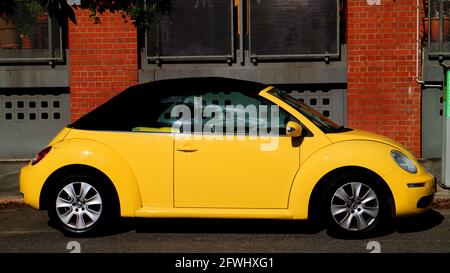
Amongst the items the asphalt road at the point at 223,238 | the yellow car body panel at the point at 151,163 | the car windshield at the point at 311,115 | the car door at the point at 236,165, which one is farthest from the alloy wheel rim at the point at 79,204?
the car windshield at the point at 311,115

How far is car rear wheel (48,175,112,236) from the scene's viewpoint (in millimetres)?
7477

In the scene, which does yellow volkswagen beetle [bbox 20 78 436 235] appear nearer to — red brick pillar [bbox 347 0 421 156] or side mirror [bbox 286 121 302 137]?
side mirror [bbox 286 121 302 137]

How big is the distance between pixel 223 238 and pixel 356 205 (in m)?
1.38

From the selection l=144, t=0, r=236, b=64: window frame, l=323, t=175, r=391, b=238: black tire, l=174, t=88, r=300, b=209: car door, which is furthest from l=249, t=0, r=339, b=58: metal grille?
l=323, t=175, r=391, b=238: black tire

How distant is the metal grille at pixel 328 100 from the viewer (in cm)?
1327

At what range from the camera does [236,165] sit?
7.36m

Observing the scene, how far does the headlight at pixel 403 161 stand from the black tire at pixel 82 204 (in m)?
2.88

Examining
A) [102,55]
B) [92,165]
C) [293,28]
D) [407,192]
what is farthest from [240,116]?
[102,55]

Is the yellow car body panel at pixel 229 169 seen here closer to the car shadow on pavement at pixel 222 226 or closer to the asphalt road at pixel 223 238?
the asphalt road at pixel 223 238

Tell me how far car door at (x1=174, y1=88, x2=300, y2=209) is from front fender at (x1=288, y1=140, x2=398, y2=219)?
9 centimetres
